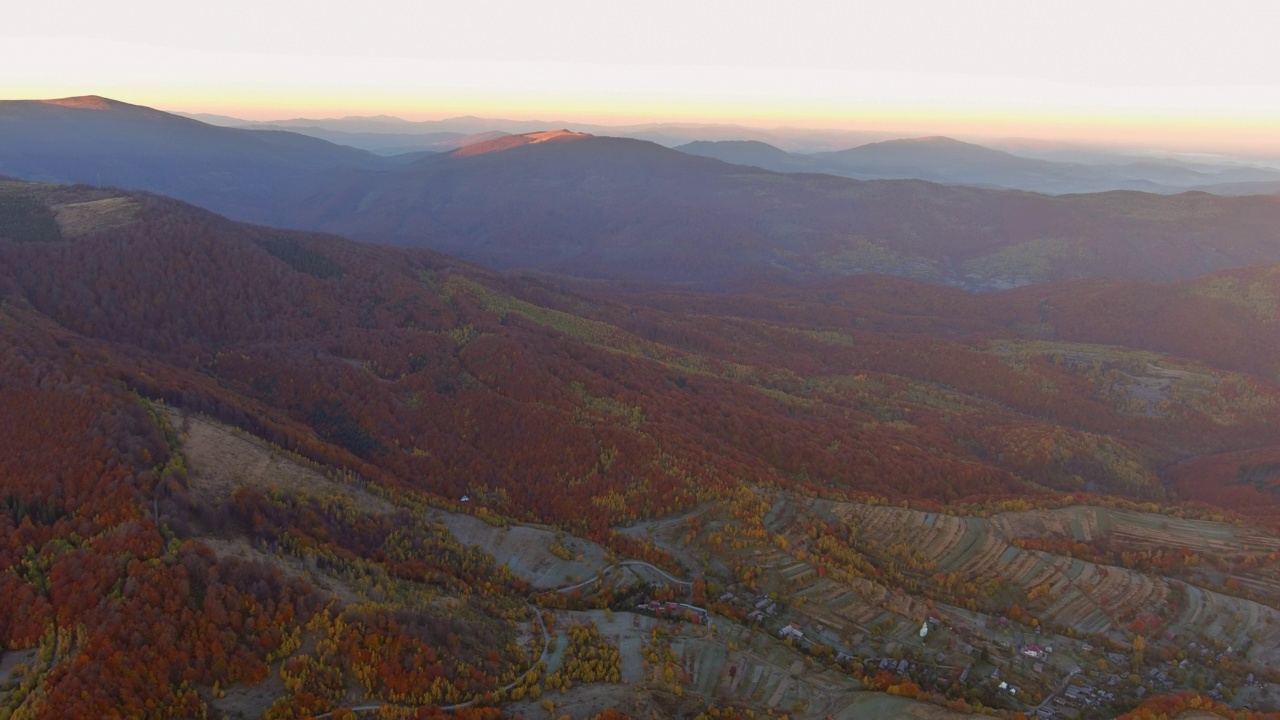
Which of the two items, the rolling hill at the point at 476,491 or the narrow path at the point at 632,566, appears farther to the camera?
the narrow path at the point at 632,566

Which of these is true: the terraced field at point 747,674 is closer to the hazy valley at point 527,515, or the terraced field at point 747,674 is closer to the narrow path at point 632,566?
the hazy valley at point 527,515

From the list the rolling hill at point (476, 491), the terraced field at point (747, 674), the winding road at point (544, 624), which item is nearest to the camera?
the winding road at point (544, 624)

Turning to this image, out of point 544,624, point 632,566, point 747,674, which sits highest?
point 544,624

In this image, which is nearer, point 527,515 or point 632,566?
point 632,566

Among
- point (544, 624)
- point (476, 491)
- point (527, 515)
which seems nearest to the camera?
point (544, 624)

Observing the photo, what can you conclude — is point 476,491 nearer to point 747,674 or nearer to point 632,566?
point 632,566

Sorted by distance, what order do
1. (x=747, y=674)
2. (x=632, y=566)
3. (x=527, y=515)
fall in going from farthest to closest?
(x=527, y=515) < (x=632, y=566) < (x=747, y=674)

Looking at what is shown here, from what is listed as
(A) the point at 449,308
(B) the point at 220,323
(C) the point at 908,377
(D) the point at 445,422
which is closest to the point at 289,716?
→ (D) the point at 445,422

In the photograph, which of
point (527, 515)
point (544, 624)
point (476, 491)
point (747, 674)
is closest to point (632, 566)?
point (544, 624)

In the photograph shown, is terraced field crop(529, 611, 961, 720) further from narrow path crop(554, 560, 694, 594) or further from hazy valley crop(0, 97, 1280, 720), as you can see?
narrow path crop(554, 560, 694, 594)

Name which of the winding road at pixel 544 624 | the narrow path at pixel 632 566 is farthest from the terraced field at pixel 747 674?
the narrow path at pixel 632 566

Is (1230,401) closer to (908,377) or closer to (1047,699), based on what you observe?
(908,377)
